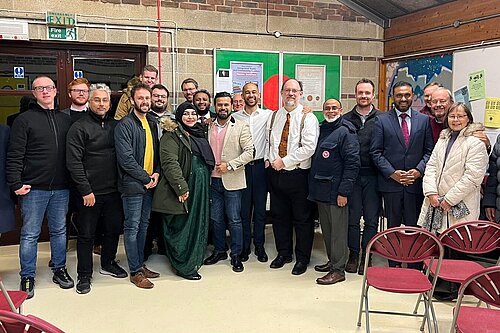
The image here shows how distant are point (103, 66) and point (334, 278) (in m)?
3.33

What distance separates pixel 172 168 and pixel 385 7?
3668 mm

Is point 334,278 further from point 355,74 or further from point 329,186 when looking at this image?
point 355,74

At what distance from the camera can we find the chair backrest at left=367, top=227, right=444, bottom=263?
9.10 ft

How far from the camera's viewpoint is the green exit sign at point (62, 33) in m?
5.02

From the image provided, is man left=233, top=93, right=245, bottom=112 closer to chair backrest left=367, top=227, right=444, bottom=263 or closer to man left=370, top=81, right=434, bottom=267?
man left=370, top=81, right=434, bottom=267

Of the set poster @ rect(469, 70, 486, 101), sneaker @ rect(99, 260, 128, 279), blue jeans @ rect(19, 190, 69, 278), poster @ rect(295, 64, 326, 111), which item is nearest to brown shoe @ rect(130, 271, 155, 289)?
sneaker @ rect(99, 260, 128, 279)

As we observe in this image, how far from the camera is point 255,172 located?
4.43 m

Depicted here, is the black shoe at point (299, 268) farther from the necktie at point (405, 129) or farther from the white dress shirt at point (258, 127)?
the necktie at point (405, 129)

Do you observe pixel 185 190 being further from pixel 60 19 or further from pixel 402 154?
pixel 60 19

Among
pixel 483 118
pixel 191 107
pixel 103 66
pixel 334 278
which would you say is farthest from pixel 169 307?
pixel 483 118

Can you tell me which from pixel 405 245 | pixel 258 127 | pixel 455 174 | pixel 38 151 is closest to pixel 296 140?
pixel 258 127

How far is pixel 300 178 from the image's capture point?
4164 mm

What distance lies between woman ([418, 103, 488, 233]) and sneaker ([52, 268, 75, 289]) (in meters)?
2.81

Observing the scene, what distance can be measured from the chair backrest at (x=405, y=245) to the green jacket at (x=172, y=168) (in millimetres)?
1733
